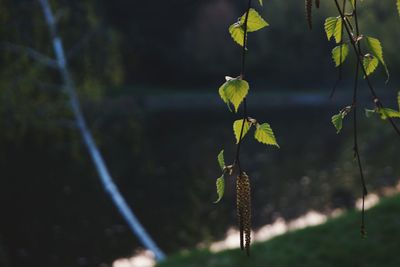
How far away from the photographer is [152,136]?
25500mm

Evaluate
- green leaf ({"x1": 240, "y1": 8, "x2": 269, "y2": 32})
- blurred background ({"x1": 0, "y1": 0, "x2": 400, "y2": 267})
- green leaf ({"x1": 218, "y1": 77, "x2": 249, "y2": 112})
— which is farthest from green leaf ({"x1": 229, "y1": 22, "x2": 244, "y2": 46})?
blurred background ({"x1": 0, "y1": 0, "x2": 400, "y2": 267})

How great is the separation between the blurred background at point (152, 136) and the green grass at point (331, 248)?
4.31m

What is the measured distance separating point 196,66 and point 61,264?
27.1 meters

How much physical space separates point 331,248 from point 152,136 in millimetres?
17880

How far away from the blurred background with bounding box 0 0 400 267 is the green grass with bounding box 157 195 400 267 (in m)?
4.31

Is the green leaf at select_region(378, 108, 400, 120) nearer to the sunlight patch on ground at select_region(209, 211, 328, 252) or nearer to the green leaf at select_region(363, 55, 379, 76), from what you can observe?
the green leaf at select_region(363, 55, 379, 76)

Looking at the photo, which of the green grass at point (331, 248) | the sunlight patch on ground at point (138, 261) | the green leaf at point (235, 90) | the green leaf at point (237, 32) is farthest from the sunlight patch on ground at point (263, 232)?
the green leaf at point (235, 90)

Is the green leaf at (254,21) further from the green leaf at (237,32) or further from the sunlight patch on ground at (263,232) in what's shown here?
the sunlight patch on ground at (263,232)

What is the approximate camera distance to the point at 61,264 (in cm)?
1205

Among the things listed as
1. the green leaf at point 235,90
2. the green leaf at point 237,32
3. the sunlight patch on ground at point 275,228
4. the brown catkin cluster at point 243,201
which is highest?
the sunlight patch on ground at point 275,228

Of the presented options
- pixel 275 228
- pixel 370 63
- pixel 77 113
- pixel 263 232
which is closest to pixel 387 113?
pixel 370 63

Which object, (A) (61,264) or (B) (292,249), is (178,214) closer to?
(A) (61,264)

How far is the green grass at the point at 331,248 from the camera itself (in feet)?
25.0

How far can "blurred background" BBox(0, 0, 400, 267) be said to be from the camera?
13.6m
